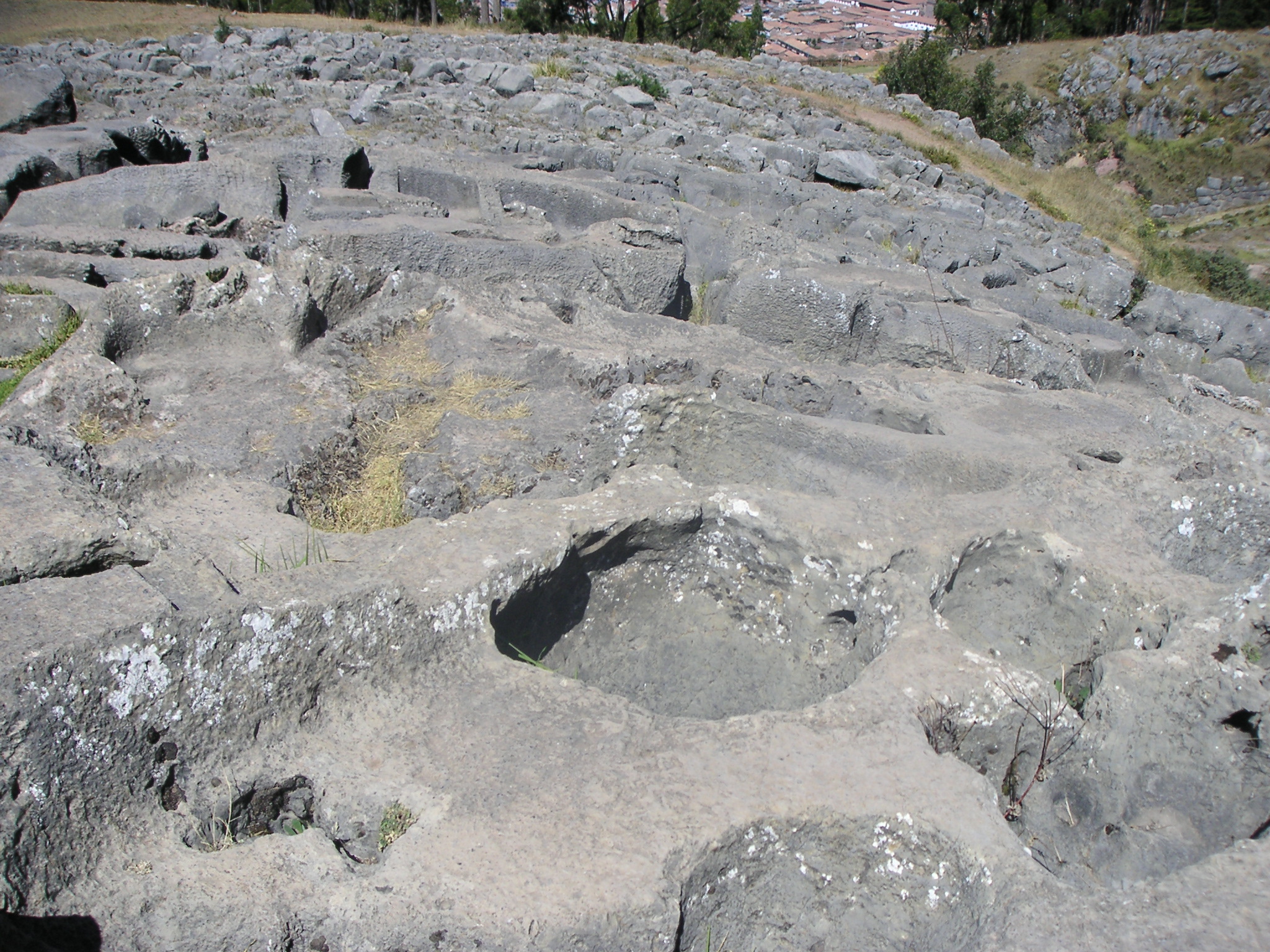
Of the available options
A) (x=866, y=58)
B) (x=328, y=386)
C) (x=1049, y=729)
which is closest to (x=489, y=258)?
(x=328, y=386)

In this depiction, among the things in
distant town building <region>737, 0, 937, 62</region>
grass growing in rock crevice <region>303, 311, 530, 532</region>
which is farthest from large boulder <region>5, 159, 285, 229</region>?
distant town building <region>737, 0, 937, 62</region>

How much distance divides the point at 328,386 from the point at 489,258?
2656 millimetres

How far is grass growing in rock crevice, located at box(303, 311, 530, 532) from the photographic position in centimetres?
525

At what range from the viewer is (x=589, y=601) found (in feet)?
15.0

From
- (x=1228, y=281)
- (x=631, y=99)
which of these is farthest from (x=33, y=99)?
(x=1228, y=281)

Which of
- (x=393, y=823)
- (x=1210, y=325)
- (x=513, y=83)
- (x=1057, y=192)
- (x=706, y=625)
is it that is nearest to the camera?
(x=393, y=823)

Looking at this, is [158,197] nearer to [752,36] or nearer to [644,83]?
[644,83]

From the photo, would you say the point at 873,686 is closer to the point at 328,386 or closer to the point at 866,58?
the point at 328,386

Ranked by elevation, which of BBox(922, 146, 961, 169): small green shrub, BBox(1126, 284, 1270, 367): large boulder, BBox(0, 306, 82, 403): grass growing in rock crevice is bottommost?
BBox(1126, 284, 1270, 367): large boulder

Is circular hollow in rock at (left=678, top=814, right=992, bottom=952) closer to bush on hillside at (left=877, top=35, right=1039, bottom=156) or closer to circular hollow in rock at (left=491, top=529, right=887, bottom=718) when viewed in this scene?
circular hollow in rock at (left=491, top=529, right=887, bottom=718)

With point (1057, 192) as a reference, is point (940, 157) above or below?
above

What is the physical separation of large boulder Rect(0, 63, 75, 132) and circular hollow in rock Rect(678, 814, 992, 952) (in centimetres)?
1400

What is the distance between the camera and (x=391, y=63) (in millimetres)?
18609

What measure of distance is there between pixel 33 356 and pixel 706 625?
5655 mm
